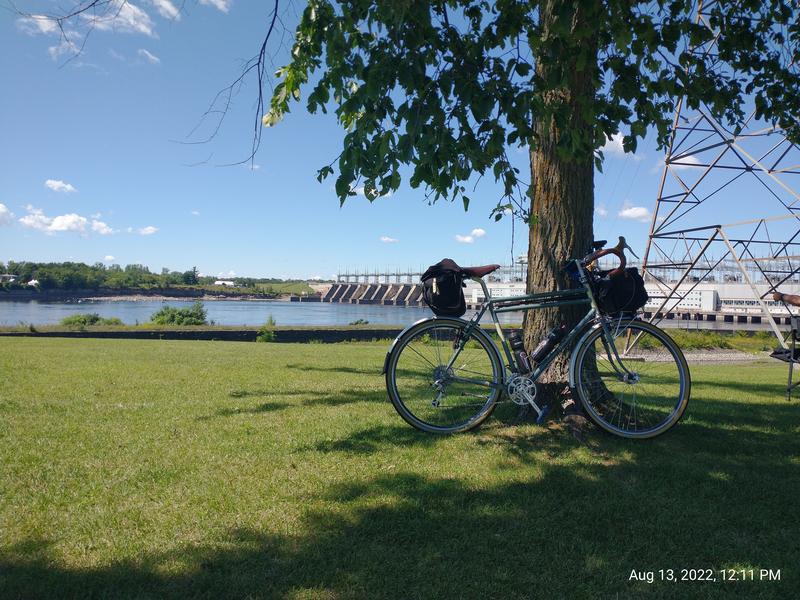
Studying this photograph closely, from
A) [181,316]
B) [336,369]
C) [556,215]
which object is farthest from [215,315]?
[556,215]

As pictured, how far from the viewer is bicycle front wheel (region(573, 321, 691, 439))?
366 cm

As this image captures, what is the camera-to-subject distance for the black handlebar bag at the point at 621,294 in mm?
3693

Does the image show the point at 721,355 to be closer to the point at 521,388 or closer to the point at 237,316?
the point at 521,388

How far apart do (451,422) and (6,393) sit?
4607mm

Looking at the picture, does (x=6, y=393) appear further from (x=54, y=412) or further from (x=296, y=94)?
(x=296, y=94)

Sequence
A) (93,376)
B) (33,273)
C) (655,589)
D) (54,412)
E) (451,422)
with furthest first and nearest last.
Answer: (33,273) → (93,376) → (54,412) → (451,422) → (655,589)

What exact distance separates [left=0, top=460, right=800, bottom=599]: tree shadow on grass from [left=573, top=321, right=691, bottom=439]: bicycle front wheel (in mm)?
833

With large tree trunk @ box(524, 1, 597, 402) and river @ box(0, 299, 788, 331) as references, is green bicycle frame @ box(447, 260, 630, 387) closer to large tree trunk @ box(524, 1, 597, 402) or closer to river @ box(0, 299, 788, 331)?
large tree trunk @ box(524, 1, 597, 402)

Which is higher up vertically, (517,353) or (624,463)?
(517,353)

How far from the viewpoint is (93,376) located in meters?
6.64

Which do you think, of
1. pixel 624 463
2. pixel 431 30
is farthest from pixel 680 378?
pixel 431 30

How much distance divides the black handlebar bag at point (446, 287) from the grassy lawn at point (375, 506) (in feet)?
3.04

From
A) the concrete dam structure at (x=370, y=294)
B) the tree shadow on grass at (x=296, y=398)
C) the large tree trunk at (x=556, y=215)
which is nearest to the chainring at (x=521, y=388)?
the large tree trunk at (x=556, y=215)

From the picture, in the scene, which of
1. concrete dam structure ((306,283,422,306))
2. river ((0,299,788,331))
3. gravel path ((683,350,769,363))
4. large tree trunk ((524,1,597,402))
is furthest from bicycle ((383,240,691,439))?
concrete dam structure ((306,283,422,306))
